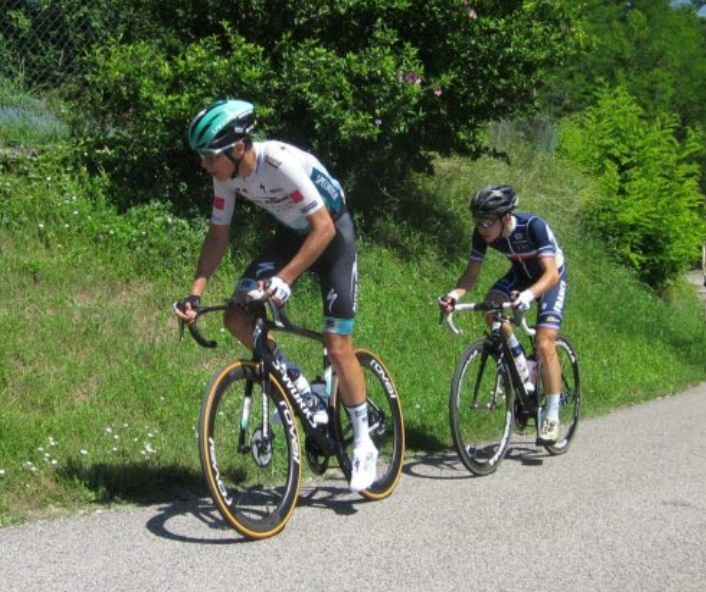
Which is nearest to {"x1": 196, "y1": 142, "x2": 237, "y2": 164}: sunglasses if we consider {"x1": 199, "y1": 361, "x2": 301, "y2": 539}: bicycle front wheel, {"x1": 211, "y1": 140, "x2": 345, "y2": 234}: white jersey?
{"x1": 211, "y1": 140, "x2": 345, "y2": 234}: white jersey

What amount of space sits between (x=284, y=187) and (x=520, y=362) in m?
2.83

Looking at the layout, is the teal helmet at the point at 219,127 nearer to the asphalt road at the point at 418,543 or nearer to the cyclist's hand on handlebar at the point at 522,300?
the asphalt road at the point at 418,543

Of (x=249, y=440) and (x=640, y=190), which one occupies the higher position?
(x=640, y=190)

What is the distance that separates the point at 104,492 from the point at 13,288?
2776mm

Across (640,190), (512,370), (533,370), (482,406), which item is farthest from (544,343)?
(640,190)

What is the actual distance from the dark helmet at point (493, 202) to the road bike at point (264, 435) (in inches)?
60.2

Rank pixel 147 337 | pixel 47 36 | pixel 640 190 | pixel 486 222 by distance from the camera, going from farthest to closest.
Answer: pixel 640 190
pixel 47 36
pixel 147 337
pixel 486 222

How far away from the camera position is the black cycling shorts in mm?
6070

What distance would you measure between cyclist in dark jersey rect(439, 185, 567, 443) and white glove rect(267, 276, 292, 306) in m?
2.12

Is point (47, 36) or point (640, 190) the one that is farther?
point (640, 190)

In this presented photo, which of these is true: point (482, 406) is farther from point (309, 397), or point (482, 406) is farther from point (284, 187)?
point (284, 187)

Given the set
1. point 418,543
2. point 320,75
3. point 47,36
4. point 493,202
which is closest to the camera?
point 418,543

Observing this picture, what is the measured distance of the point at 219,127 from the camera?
18.0 feet

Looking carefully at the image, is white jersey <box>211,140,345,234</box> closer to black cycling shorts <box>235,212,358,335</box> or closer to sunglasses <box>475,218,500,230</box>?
black cycling shorts <box>235,212,358,335</box>
